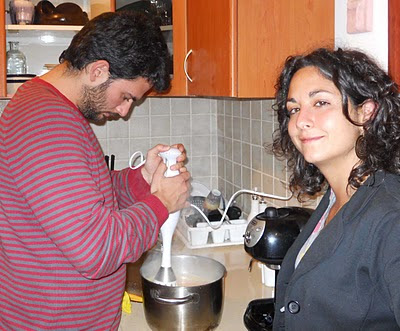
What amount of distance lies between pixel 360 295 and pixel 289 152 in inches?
20.3

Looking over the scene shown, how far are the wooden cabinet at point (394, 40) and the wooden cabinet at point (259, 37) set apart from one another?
0.29 meters

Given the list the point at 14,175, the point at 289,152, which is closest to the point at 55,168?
the point at 14,175

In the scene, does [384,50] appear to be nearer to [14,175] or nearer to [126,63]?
[126,63]

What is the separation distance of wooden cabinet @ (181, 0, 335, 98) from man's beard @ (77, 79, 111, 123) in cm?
33

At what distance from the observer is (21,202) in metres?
1.27

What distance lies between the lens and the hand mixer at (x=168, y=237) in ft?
4.99

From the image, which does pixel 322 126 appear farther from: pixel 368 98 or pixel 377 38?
pixel 377 38

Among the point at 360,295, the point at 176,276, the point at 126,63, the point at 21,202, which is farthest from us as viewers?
the point at 176,276

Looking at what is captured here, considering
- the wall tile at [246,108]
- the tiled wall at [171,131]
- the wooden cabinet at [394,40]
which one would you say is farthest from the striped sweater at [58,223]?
the tiled wall at [171,131]

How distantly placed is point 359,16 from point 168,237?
75 centimetres

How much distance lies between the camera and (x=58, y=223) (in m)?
1.17

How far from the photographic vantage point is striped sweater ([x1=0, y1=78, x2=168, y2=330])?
1.17 meters

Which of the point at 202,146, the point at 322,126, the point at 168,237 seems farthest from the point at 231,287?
the point at 202,146

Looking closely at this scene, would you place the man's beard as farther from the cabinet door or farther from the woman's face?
the woman's face
